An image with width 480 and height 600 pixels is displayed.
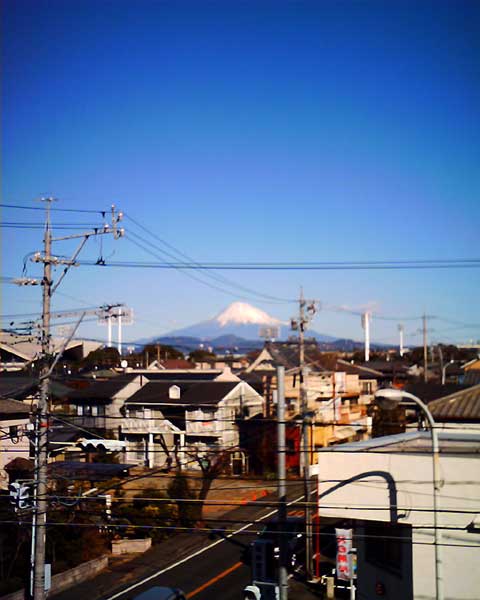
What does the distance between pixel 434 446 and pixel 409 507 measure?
4.90 feet

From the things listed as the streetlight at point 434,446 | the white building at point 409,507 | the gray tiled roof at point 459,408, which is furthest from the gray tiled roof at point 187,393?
the streetlight at point 434,446

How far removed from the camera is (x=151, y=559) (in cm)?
1350

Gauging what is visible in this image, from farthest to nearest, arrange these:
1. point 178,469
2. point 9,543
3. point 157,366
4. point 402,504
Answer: point 157,366 → point 178,469 → point 9,543 → point 402,504

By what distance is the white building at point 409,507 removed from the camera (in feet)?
25.2

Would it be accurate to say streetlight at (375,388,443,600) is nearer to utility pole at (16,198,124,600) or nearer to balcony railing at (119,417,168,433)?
utility pole at (16,198,124,600)

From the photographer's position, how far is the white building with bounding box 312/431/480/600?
768 centimetres

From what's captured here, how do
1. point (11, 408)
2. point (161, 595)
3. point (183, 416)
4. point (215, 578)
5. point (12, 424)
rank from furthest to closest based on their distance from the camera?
1. point (183, 416)
2. point (12, 424)
3. point (11, 408)
4. point (215, 578)
5. point (161, 595)

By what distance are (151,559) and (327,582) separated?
391cm

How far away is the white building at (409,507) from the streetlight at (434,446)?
0.20 metres

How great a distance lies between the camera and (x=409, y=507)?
7.88m

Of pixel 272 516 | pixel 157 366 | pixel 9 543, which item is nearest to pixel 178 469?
pixel 272 516

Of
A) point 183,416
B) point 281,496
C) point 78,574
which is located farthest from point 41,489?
point 183,416

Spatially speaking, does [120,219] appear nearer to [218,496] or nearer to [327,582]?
[327,582]

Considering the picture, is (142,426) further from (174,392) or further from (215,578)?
(215,578)
